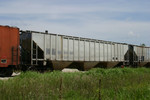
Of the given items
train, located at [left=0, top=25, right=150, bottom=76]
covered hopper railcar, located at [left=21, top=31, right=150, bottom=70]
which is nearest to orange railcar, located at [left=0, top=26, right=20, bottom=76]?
train, located at [left=0, top=25, right=150, bottom=76]

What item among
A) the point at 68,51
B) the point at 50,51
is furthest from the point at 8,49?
the point at 68,51

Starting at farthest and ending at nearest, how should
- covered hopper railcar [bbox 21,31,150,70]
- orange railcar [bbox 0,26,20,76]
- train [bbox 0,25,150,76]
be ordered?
covered hopper railcar [bbox 21,31,150,70] < train [bbox 0,25,150,76] < orange railcar [bbox 0,26,20,76]

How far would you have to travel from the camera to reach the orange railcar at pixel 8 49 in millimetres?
14914

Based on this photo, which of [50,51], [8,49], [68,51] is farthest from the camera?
[68,51]

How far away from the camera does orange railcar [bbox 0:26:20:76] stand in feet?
48.9

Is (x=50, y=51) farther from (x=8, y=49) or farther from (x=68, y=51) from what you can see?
(x=8, y=49)

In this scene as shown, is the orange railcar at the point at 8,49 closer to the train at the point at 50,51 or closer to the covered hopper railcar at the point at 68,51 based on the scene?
the train at the point at 50,51

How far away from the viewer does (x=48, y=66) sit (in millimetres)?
18266

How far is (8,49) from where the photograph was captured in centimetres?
1520

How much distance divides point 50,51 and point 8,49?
4.11 metres

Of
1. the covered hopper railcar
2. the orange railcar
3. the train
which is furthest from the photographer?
the covered hopper railcar

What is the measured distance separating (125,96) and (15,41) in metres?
11.4

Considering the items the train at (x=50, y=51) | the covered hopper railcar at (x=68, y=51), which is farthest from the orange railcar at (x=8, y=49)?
the covered hopper railcar at (x=68, y=51)

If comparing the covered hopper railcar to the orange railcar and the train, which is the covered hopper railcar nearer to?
the train
